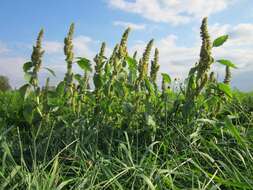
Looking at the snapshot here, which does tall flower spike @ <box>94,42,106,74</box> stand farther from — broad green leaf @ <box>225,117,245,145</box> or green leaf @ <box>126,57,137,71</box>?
broad green leaf @ <box>225,117,245,145</box>

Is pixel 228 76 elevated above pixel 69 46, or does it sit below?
below

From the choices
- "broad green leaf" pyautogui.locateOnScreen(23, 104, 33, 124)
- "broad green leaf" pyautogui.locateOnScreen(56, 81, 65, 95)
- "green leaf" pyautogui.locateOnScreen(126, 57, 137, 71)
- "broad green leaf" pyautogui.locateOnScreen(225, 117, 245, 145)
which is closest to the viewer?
"broad green leaf" pyautogui.locateOnScreen(225, 117, 245, 145)

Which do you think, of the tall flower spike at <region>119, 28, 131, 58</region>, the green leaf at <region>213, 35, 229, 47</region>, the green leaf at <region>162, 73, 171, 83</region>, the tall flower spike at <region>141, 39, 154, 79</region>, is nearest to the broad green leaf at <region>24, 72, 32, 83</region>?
the tall flower spike at <region>119, 28, 131, 58</region>

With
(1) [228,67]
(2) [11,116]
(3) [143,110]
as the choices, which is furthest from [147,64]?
(2) [11,116]

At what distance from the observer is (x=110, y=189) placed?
2.86 m

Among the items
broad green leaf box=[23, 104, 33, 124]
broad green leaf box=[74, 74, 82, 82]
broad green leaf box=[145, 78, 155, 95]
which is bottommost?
broad green leaf box=[23, 104, 33, 124]

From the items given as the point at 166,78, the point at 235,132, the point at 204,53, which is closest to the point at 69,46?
the point at 166,78

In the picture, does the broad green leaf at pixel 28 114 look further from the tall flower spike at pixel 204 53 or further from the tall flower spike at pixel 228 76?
the tall flower spike at pixel 228 76

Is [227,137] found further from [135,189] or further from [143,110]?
[135,189]

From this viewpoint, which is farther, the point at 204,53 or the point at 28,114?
the point at 28,114

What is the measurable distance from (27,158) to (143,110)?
1064mm

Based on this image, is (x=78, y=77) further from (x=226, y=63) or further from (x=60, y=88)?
(x=226, y=63)

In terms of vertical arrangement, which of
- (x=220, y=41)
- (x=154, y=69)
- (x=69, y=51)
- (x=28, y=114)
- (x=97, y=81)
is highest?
(x=220, y=41)

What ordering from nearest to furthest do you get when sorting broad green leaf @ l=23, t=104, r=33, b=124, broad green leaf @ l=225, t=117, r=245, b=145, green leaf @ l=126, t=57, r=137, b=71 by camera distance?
broad green leaf @ l=225, t=117, r=245, b=145 < broad green leaf @ l=23, t=104, r=33, b=124 < green leaf @ l=126, t=57, r=137, b=71
